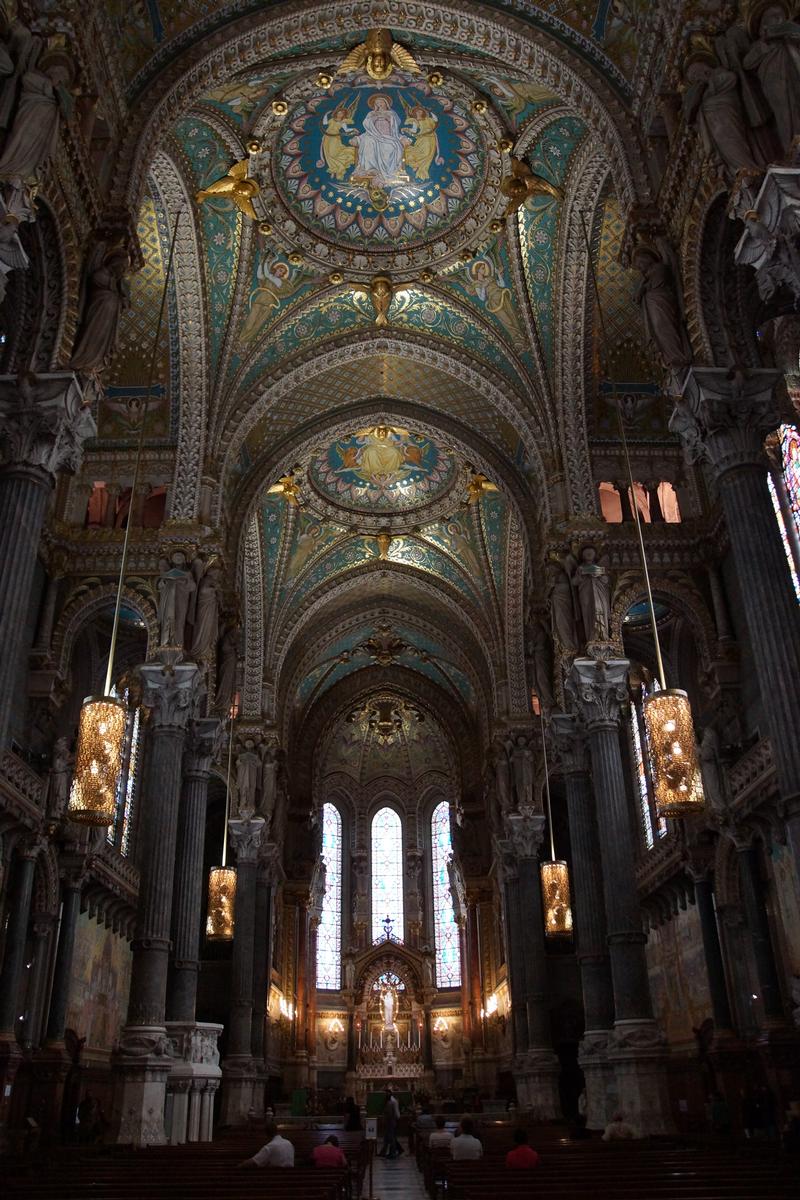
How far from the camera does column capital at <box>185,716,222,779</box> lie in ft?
56.4

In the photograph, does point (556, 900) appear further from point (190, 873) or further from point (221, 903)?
point (190, 873)

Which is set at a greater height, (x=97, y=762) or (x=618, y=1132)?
(x=97, y=762)

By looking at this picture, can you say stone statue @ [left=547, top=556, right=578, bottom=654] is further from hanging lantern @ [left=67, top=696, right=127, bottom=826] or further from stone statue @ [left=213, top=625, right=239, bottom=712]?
hanging lantern @ [left=67, top=696, right=127, bottom=826]

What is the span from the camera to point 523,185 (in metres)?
16.1

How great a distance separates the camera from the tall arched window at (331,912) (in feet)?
121

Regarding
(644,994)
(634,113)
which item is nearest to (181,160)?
(634,113)

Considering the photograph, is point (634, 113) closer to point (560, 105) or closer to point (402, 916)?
point (560, 105)

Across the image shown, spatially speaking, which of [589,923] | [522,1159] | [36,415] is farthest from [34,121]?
[589,923]

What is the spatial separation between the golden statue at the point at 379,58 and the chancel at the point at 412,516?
76mm

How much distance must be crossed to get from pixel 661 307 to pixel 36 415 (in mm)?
6515

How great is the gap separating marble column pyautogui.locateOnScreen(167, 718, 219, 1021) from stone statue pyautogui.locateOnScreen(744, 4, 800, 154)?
40.8ft

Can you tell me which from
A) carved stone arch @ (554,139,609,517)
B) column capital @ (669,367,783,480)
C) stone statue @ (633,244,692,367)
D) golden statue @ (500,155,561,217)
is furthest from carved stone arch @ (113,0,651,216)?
carved stone arch @ (554,139,609,517)

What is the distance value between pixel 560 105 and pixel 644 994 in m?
12.9

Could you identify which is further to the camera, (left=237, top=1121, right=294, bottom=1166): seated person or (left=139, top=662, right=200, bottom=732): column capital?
(left=139, top=662, right=200, bottom=732): column capital
